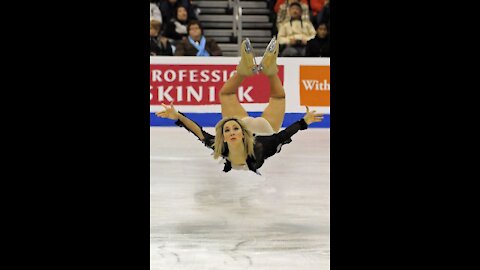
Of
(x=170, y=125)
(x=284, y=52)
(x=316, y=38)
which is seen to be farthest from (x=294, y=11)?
(x=170, y=125)

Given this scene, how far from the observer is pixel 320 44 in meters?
2.89

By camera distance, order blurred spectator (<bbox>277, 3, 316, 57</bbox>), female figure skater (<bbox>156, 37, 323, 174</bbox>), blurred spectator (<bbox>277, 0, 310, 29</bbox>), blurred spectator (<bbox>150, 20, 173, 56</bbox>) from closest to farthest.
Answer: female figure skater (<bbox>156, 37, 323, 174</bbox>) → blurred spectator (<bbox>150, 20, 173, 56</bbox>) → blurred spectator (<bbox>277, 3, 316, 57</bbox>) → blurred spectator (<bbox>277, 0, 310, 29</bbox>)

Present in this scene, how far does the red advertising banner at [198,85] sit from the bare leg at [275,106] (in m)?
0.02

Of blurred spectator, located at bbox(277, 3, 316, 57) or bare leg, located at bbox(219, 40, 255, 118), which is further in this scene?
blurred spectator, located at bbox(277, 3, 316, 57)

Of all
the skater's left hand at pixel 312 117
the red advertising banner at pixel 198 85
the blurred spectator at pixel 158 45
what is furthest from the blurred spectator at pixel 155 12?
the skater's left hand at pixel 312 117

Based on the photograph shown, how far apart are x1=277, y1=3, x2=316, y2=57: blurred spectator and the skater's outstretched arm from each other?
513 millimetres

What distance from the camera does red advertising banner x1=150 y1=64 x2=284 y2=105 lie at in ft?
8.21

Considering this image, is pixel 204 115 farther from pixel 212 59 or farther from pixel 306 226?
pixel 306 226

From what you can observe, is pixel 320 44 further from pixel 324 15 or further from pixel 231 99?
pixel 231 99

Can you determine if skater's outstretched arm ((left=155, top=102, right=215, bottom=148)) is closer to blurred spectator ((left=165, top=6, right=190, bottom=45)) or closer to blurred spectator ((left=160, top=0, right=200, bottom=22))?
blurred spectator ((left=165, top=6, right=190, bottom=45))

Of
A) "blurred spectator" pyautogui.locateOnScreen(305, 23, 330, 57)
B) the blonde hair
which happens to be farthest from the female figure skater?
"blurred spectator" pyautogui.locateOnScreen(305, 23, 330, 57)

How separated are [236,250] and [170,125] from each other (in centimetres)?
60

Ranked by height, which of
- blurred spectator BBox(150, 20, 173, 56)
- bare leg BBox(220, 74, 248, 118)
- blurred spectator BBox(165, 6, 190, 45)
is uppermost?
blurred spectator BBox(165, 6, 190, 45)

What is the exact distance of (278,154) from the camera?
253 cm
